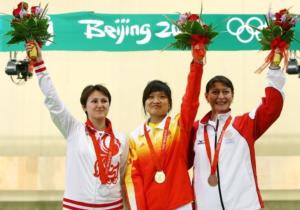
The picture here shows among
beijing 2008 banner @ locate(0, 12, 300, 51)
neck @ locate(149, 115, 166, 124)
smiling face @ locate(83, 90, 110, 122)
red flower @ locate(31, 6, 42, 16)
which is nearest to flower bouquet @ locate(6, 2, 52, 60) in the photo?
red flower @ locate(31, 6, 42, 16)

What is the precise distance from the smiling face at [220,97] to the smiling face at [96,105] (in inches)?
26.9

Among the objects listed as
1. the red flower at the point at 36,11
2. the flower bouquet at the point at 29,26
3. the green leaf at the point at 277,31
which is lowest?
the green leaf at the point at 277,31

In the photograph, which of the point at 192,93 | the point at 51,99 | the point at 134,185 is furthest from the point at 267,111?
the point at 51,99

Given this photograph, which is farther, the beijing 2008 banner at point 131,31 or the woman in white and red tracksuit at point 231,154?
the beijing 2008 banner at point 131,31

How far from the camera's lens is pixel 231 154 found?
3107mm

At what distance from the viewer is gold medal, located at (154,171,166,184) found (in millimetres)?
3084

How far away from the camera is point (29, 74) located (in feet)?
12.3

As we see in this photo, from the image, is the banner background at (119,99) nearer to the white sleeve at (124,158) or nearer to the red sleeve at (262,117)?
the white sleeve at (124,158)

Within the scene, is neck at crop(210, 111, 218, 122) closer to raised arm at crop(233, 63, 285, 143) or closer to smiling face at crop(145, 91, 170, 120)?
raised arm at crop(233, 63, 285, 143)

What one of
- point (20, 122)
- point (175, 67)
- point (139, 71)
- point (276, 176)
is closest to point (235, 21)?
point (175, 67)

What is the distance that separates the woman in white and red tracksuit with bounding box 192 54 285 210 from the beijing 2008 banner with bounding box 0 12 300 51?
6.58 feet

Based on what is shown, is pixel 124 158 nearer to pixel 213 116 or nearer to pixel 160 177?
pixel 160 177

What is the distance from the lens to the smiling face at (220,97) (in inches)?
127

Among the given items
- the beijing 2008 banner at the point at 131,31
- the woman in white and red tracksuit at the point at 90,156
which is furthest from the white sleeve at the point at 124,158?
the beijing 2008 banner at the point at 131,31
